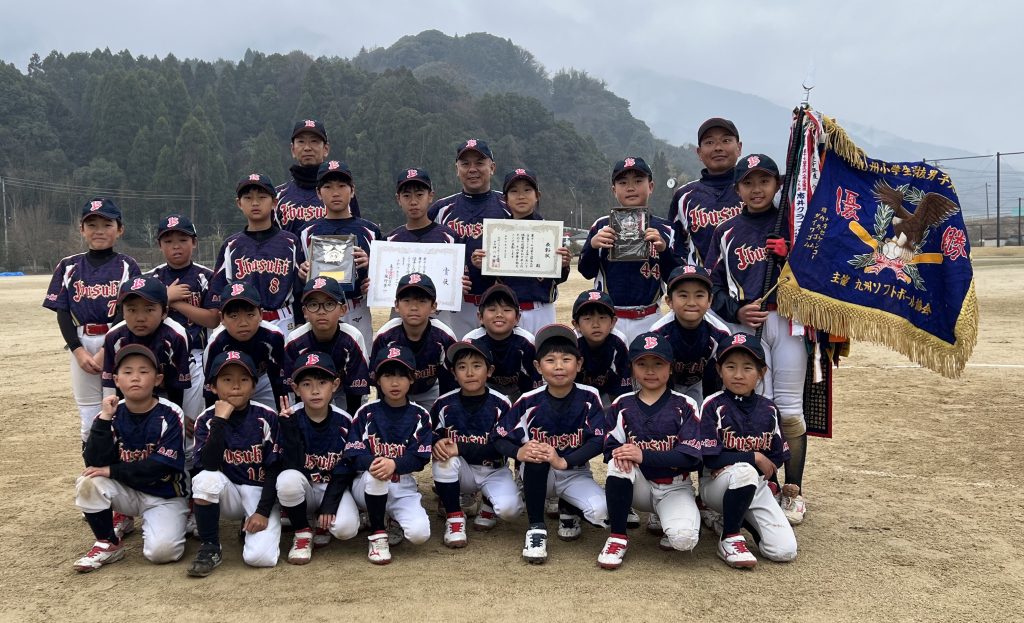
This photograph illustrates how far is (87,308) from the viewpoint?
5.50 meters

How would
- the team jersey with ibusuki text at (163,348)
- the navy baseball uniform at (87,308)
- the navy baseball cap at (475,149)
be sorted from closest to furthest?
the team jersey with ibusuki text at (163,348), the navy baseball uniform at (87,308), the navy baseball cap at (475,149)

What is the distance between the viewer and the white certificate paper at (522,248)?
19.0 ft

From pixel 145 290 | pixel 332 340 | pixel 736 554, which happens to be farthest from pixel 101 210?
pixel 736 554

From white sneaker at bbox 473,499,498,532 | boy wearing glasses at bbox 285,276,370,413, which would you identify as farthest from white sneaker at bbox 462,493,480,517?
boy wearing glasses at bbox 285,276,370,413

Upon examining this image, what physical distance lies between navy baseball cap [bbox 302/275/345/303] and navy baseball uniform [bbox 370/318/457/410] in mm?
413

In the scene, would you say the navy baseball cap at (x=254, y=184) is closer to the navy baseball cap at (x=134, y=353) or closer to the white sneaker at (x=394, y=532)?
the navy baseball cap at (x=134, y=353)

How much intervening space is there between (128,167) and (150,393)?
7603cm

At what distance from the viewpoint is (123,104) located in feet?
241

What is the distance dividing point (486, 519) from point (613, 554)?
1025 mm

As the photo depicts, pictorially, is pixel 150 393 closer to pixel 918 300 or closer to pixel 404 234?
pixel 404 234

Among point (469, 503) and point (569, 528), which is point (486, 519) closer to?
point (469, 503)

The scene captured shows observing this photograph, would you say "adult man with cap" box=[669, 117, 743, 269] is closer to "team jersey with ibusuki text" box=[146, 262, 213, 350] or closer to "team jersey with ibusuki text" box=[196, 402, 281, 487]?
"team jersey with ibusuki text" box=[196, 402, 281, 487]

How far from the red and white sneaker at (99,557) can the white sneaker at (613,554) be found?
113 inches

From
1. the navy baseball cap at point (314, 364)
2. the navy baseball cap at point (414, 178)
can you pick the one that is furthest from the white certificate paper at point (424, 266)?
the navy baseball cap at point (314, 364)
